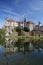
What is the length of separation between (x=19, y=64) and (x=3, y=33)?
23116mm

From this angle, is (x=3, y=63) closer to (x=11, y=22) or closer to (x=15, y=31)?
(x=15, y=31)

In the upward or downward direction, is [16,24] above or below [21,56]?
above

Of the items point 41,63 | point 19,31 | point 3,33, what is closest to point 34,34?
point 19,31

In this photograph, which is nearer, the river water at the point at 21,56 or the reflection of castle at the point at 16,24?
the river water at the point at 21,56

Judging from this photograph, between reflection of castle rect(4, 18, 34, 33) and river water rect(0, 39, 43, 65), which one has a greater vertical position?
reflection of castle rect(4, 18, 34, 33)

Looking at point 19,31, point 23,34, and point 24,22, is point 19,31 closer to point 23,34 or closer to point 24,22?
point 23,34

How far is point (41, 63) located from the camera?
643 cm

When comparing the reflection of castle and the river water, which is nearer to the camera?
the river water

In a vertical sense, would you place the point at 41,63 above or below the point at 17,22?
below

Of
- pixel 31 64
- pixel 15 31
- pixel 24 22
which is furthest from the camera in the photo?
pixel 24 22

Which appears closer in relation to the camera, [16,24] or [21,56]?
[21,56]

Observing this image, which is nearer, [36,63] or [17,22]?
[36,63]

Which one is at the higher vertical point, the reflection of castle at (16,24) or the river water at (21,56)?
the reflection of castle at (16,24)

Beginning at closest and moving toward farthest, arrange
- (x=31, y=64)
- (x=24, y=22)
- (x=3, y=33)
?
(x=31, y=64)
(x=3, y=33)
(x=24, y=22)
